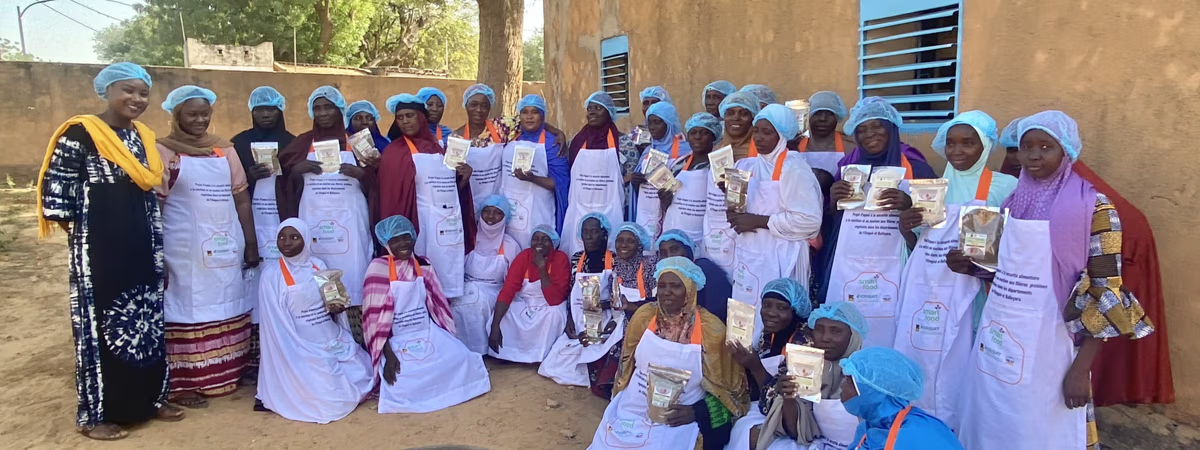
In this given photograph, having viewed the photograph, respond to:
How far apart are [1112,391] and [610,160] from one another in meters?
3.46

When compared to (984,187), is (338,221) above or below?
below

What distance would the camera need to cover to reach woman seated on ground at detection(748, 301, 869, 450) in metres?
3.19

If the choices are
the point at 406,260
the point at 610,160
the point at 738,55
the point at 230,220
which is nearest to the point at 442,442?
the point at 406,260

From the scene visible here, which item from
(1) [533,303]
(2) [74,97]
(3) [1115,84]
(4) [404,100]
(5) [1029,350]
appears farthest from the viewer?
(2) [74,97]

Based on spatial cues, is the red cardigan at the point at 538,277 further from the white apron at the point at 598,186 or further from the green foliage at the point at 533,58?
the green foliage at the point at 533,58

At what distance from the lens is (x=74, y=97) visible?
13.3 metres

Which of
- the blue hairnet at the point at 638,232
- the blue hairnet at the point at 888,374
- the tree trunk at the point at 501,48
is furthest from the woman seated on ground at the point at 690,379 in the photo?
the tree trunk at the point at 501,48

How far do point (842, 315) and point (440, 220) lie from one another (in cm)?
321

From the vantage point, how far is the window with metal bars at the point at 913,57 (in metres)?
4.28

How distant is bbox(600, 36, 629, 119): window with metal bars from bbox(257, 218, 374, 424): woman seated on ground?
4.29 m

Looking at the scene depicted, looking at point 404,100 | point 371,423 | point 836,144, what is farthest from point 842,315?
point 404,100

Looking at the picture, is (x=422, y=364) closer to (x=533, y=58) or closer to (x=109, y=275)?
(x=109, y=275)

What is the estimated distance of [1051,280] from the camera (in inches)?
114

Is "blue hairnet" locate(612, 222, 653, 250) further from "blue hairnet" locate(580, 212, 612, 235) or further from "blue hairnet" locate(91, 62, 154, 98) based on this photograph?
"blue hairnet" locate(91, 62, 154, 98)
